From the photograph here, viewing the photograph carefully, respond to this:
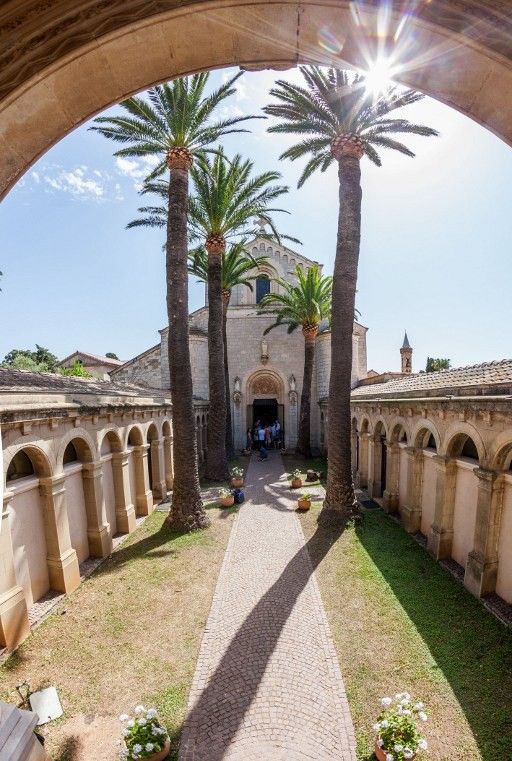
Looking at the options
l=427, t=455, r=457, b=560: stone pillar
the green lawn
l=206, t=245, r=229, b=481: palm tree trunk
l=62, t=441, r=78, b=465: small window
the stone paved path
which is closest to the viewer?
the stone paved path

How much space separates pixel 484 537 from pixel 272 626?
15.3ft

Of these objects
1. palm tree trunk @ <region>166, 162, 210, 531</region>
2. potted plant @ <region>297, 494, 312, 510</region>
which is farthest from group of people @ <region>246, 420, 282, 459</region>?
palm tree trunk @ <region>166, 162, 210, 531</region>

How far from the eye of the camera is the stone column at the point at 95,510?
9.55 metres

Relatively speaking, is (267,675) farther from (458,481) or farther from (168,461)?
(168,461)

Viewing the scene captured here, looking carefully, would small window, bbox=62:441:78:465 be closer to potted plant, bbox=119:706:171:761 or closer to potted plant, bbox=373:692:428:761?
potted plant, bbox=119:706:171:761

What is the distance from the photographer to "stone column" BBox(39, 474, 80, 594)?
25.7 ft

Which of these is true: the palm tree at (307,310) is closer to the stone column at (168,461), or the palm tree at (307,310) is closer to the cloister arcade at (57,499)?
the stone column at (168,461)

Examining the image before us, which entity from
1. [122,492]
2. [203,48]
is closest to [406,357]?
[122,492]

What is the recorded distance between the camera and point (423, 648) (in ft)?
19.9

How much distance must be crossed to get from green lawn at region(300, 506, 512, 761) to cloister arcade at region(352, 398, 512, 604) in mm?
736

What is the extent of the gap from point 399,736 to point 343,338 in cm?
942

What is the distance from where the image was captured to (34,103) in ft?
6.57

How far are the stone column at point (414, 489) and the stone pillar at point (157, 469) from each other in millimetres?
9491

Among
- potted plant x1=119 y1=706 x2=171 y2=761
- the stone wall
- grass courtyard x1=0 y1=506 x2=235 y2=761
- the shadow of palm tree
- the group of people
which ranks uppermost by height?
the stone wall
